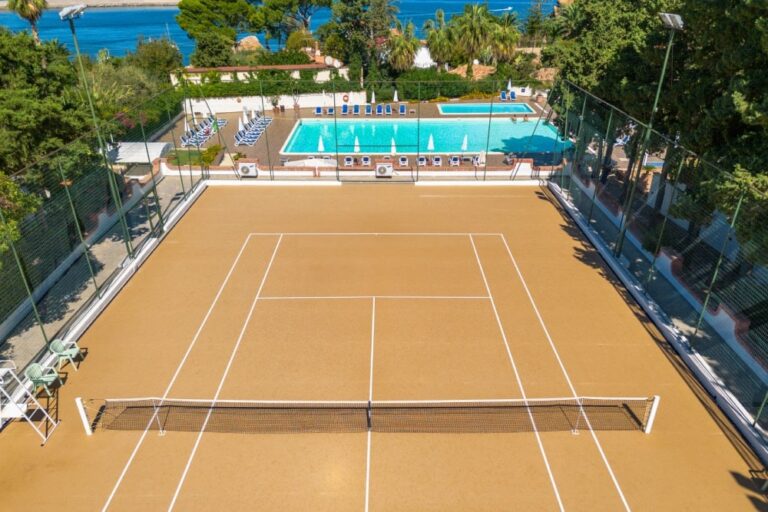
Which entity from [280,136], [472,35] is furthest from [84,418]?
[472,35]

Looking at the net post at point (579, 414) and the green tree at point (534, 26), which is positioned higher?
the green tree at point (534, 26)

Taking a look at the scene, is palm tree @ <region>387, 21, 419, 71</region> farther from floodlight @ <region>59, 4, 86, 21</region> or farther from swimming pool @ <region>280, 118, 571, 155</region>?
floodlight @ <region>59, 4, 86, 21</region>

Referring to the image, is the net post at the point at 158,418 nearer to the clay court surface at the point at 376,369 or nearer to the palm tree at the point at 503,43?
the clay court surface at the point at 376,369

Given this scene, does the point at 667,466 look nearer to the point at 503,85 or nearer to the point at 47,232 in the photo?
the point at 47,232

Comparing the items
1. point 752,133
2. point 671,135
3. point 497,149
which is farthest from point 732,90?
point 497,149

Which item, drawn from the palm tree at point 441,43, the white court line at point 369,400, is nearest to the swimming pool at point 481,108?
the palm tree at point 441,43

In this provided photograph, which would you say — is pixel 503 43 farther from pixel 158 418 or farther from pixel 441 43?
pixel 158 418
